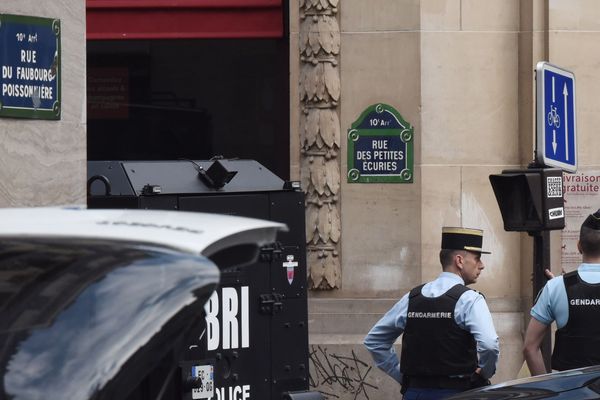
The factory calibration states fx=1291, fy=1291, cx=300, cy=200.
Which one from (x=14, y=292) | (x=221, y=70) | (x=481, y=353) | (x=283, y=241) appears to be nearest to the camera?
(x=14, y=292)

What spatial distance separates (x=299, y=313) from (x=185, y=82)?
5214 millimetres

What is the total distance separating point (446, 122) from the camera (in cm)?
1160

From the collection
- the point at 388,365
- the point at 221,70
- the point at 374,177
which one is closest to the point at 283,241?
the point at 388,365

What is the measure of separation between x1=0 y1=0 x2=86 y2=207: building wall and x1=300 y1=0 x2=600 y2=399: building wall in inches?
158

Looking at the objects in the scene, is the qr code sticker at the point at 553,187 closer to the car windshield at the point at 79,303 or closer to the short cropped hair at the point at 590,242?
the short cropped hair at the point at 590,242

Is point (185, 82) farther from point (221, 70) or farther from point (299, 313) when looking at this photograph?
point (299, 313)

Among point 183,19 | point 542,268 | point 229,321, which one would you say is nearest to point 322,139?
point 183,19

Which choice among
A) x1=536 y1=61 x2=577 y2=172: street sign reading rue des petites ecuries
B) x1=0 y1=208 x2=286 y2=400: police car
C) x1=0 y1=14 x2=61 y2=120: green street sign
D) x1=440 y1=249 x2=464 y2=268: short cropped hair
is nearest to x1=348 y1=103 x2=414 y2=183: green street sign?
x1=536 y1=61 x2=577 y2=172: street sign reading rue des petites ecuries

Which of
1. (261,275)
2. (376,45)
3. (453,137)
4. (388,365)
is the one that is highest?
(376,45)

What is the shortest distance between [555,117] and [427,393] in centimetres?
237

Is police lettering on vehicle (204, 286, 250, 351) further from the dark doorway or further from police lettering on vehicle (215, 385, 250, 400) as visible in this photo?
the dark doorway

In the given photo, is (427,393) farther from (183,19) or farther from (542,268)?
(183,19)

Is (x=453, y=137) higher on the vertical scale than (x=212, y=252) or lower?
higher

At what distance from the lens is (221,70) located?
40.3ft
